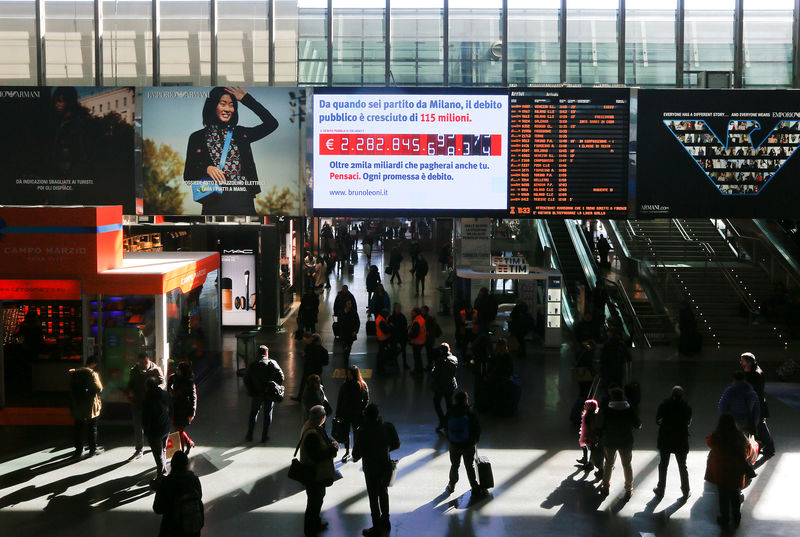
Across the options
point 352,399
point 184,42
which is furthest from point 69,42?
point 352,399

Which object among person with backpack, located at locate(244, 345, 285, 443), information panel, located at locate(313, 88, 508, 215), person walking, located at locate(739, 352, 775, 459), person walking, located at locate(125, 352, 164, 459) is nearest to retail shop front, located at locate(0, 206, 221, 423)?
person walking, located at locate(125, 352, 164, 459)

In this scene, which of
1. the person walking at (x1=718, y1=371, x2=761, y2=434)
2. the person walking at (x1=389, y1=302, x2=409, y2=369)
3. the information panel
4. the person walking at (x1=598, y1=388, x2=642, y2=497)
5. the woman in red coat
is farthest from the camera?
the information panel

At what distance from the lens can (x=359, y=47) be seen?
1944cm

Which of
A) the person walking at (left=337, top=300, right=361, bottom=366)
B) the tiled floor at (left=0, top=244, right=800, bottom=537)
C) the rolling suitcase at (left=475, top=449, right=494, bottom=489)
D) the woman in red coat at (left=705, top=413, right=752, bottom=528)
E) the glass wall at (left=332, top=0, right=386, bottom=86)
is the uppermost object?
the glass wall at (left=332, top=0, right=386, bottom=86)

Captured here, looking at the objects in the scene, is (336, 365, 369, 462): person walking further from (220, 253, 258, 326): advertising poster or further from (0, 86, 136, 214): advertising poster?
(220, 253, 258, 326): advertising poster

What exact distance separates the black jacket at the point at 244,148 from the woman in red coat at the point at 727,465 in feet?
34.9

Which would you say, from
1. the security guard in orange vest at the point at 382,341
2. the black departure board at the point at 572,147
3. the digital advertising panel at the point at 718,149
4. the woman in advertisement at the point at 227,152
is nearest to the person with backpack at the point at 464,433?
the security guard in orange vest at the point at 382,341

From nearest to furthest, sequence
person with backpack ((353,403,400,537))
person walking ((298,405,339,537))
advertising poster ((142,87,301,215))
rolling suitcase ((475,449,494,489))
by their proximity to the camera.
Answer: person walking ((298,405,339,537))
person with backpack ((353,403,400,537))
rolling suitcase ((475,449,494,489))
advertising poster ((142,87,301,215))

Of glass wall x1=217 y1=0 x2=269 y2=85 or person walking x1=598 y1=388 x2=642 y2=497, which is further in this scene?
glass wall x1=217 y1=0 x2=269 y2=85

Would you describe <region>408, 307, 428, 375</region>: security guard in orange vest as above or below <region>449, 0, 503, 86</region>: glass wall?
below

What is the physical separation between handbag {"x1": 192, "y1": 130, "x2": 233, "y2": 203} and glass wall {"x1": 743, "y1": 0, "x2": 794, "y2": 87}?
35.3 ft

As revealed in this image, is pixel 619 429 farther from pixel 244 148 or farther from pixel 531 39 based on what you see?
pixel 531 39

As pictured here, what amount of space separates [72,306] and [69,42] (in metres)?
8.03

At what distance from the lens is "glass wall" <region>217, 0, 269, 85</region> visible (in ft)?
63.8
